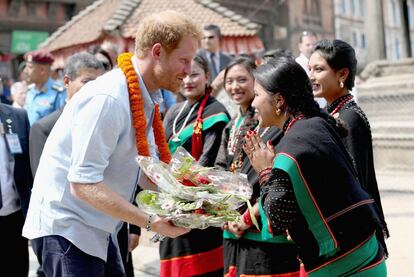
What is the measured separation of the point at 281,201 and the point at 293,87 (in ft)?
1.89

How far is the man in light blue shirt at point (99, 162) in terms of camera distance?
2.66 meters

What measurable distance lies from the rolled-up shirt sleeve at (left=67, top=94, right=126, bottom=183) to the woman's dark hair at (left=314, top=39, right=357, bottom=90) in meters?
1.50

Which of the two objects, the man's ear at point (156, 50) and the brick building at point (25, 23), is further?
the brick building at point (25, 23)

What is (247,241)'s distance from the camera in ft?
13.0

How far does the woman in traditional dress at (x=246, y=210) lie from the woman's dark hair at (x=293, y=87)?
2.66 feet

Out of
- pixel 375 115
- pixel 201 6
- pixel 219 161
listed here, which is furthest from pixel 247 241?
pixel 201 6

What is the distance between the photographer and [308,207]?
9.11 feet

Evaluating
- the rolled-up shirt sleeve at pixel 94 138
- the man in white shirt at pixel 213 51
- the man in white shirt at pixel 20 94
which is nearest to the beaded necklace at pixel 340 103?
the rolled-up shirt sleeve at pixel 94 138

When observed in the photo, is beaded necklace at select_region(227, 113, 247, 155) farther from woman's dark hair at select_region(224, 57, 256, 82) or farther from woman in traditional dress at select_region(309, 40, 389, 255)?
woman in traditional dress at select_region(309, 40, 389, 255)

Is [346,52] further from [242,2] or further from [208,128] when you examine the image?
[242,2]

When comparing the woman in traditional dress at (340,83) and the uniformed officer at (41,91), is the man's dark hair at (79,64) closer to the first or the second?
the woman in traditional dress at (340,83)

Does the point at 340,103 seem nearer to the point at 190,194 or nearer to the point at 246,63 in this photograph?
the point at 246,63

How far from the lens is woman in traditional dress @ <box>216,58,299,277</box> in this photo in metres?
3.83

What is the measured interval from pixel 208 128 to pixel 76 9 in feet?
74.5
